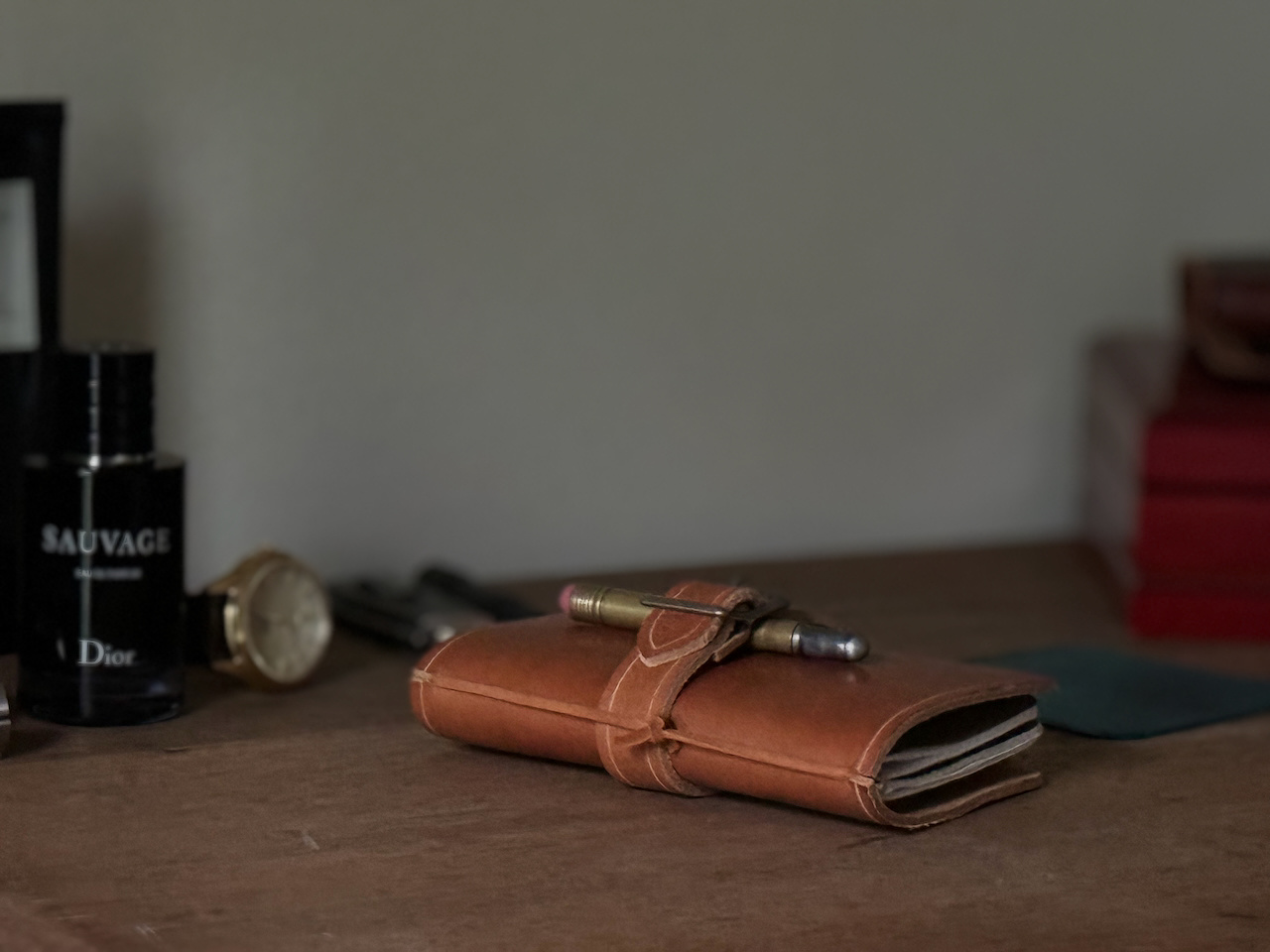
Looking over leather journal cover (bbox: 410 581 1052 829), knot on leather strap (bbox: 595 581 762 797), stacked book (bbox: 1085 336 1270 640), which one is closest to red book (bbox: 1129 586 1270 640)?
stacked book (bbox: 1085 336 1270 640)

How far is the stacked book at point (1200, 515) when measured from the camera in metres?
1.25

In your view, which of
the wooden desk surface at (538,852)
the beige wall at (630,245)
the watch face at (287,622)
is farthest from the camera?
the beige wall at (630,245)

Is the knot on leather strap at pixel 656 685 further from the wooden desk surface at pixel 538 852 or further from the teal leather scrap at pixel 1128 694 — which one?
the teal leather scrap at pixel 1128 694

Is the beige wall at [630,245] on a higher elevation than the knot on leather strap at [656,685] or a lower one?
higher

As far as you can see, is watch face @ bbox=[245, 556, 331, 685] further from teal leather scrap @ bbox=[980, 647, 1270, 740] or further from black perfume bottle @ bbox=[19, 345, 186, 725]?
teal leather scrap @ bbox=[980, 647, 1270, 740]

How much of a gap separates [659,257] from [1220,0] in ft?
2.12

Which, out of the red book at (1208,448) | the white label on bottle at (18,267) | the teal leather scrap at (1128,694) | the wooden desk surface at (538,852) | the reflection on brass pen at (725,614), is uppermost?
the white label on bottle at (18,267)

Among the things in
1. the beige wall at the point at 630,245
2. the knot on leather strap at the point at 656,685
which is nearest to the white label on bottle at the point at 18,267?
the beige wall at the point at 630,245

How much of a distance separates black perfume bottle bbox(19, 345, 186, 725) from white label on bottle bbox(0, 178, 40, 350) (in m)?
0.13

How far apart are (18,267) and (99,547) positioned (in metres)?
0.24

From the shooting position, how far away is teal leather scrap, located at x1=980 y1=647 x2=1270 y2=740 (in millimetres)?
972

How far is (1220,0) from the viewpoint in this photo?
62.7 inches

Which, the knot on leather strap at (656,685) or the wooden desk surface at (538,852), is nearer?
the wooden desk surface at (538,852)

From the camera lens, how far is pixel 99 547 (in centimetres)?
91
